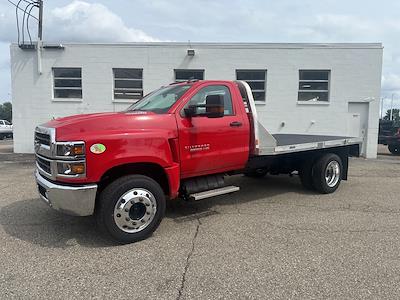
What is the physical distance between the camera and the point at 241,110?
5.69 meters

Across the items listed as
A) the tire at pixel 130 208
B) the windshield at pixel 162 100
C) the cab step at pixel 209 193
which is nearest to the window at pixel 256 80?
the windshield at pixel 162 100

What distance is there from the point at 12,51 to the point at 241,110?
41.0 ft

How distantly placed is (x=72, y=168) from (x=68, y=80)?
11.5m

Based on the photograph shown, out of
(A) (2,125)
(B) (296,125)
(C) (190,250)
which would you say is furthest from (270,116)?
(A) (2,125)

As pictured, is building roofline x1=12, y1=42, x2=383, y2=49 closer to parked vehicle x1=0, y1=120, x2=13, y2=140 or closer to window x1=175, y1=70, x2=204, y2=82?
window x1=175, y1=70, x2=204, y2=82

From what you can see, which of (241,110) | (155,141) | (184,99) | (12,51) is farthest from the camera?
(12,51)

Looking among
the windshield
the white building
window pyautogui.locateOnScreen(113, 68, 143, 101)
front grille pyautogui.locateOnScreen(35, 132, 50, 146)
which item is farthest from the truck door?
window pyautogui.locateOnScreen(113, 68, 143, 101)

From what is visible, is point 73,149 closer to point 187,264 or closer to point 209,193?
point 187,264

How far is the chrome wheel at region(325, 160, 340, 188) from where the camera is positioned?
23.9 feet

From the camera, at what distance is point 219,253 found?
414 cm

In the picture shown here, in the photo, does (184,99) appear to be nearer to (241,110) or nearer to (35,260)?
(241,110)

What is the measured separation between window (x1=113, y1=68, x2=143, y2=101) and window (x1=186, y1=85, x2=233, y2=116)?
364 inches

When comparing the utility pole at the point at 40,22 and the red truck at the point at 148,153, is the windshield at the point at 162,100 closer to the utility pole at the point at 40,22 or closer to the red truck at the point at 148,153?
the red truck at the point at 148,153

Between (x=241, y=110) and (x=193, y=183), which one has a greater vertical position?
(x=241, y=110)
